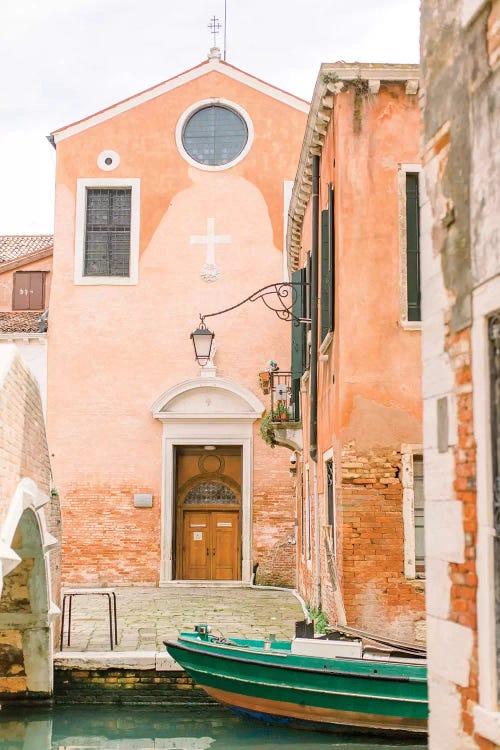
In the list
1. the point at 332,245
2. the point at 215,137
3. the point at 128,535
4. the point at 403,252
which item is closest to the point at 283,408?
the point at 332,245

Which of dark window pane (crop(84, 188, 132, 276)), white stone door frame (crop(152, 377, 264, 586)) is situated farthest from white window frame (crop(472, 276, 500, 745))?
dark window pane (crop(84, 188, 132, 276))

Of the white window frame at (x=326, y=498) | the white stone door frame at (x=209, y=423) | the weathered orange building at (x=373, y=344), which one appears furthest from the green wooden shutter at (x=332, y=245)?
the white stone door frame at (x=209, y=423)

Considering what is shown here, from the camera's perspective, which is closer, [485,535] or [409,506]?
[485,535]

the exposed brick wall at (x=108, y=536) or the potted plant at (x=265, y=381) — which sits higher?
the potted plant at (x=265, y=381)

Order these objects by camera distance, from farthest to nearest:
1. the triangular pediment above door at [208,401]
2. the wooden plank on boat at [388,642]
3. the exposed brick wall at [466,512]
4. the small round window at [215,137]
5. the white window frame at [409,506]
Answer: the small round window at [215,137], the triangular pediment above door at [208,401], the white window frame at [409,506], the wooden plank on boat at [388,642], the exposed brick wall at [466,512]

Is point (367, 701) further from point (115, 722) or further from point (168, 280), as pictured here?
point (168, 280)

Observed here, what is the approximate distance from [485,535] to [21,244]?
68.8 ft

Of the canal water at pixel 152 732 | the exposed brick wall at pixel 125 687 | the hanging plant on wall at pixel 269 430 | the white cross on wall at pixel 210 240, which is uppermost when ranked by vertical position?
the white cross on wall at pixel 210 240

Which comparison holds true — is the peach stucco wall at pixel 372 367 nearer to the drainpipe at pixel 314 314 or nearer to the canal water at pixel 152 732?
the canal water at pixel 152 732

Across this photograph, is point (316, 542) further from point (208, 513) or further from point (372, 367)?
point (208, 513)

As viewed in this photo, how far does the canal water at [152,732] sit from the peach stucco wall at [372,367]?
1191 mm

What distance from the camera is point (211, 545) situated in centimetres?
1895

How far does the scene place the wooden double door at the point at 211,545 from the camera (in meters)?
18.8

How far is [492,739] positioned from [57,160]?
17.2m
